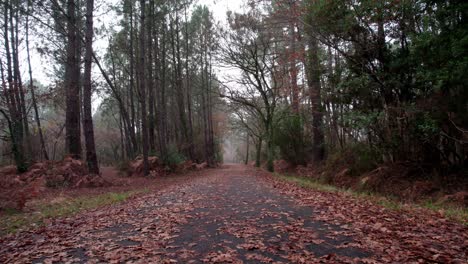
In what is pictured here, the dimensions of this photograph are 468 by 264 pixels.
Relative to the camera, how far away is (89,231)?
501cm

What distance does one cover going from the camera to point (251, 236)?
4266mm

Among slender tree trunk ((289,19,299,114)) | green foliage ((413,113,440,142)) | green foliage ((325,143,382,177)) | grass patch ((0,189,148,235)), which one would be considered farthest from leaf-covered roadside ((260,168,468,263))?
slender tree trunk ((289,19,299,114))

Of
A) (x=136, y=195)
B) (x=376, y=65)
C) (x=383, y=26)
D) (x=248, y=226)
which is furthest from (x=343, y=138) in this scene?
(x=248, y=226)

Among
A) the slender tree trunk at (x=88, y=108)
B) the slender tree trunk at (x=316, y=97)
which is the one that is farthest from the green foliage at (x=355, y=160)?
the slender tree trunk at (x=88, y=108)

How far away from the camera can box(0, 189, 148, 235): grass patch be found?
5.53 m

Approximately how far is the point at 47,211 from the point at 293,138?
14718 mm

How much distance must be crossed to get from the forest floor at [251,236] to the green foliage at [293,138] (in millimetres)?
12284

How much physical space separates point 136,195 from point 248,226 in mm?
5556

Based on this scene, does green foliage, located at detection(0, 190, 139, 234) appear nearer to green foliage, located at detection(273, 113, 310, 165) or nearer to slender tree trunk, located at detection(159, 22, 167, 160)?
slender tree trunk, located at detection(159, 22, 167, 160)

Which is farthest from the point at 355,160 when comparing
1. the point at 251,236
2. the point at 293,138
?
the point at 251,236

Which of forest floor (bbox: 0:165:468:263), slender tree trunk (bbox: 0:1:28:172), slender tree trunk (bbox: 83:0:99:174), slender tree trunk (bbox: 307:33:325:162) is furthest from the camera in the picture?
slender tree trunk (bbox: 307:33:325:162)

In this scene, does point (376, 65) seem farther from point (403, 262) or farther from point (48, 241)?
point (48, 241)

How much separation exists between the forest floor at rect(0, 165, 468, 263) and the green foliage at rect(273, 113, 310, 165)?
12.3 meters

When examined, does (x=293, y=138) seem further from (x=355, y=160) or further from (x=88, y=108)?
(x=88, y=108)
